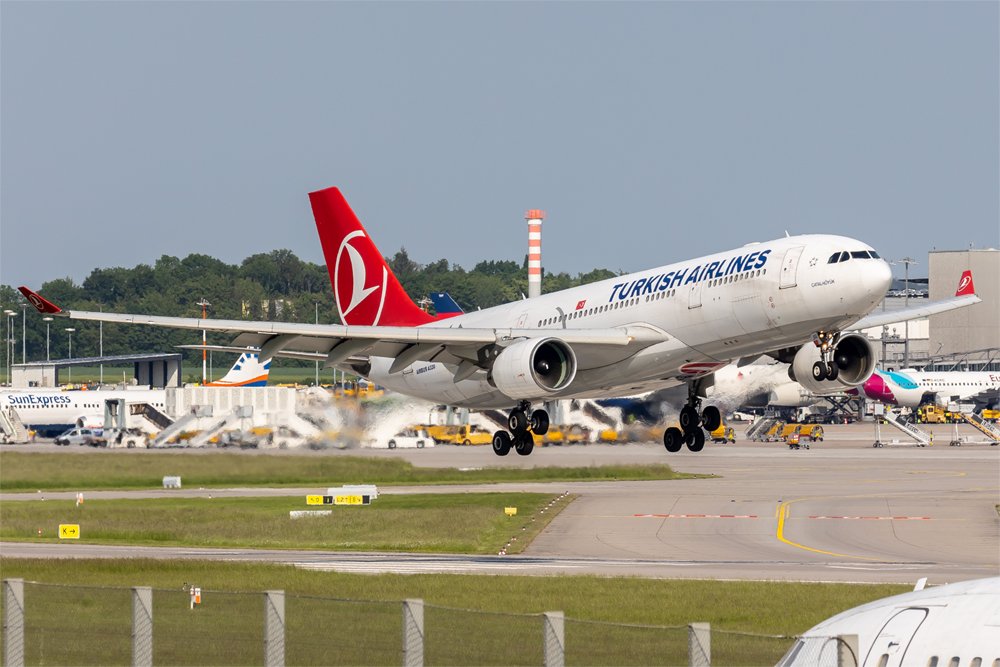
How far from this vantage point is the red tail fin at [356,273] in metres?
52.7

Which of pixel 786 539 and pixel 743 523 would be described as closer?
pixel 786 539

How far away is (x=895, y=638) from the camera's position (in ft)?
34.5

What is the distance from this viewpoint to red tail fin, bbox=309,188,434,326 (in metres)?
52.7

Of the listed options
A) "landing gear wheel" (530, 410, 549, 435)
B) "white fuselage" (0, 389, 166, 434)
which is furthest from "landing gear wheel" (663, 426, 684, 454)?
"white fuselage" (0, 389, 166, 434)

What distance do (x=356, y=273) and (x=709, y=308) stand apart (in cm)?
1880

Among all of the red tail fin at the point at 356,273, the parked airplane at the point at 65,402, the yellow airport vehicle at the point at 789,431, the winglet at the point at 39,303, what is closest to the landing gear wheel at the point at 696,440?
the red tail fin at the point at 356,273

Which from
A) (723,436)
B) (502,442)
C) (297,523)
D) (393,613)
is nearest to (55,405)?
(723,436)

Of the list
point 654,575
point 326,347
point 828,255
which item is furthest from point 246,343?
point 828,255

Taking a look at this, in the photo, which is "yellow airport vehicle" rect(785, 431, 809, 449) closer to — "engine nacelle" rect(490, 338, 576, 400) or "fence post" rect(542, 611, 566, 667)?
"engine nacelle" rect(490, 338, 576, 400)

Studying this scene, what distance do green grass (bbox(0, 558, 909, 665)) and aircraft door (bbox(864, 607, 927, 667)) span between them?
20.1 feet

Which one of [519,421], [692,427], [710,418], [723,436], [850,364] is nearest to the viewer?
[850,364]

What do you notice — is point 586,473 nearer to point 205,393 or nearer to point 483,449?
point 483,449

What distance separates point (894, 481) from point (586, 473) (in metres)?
16.7

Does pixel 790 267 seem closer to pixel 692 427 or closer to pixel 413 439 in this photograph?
pixel 692 427
